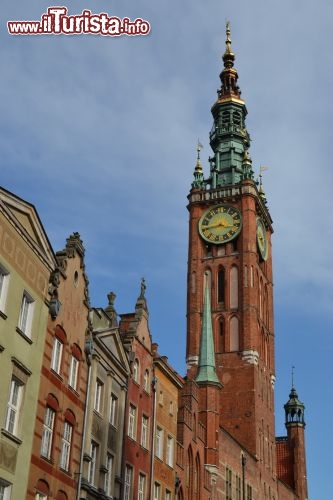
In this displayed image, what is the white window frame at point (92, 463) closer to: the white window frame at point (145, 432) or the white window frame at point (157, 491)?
the white window frame at point (145, 432)

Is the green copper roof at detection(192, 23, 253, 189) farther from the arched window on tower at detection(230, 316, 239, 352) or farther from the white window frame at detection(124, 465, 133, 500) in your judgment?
the white window frame at detection(124, 465, 133, 500)

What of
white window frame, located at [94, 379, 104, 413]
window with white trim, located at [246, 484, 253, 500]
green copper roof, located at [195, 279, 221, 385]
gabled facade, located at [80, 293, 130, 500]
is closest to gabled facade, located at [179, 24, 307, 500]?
window with white trim, located at [246, 484, 253, 500]

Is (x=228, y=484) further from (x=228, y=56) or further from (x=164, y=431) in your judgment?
(x=228, y=56)

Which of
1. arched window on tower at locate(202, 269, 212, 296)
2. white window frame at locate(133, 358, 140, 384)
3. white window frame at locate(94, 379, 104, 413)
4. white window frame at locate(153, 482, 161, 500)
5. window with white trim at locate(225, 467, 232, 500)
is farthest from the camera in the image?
arched window on tower at locate(202, 269, 212, 296)

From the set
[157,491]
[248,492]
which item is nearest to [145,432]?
[157,491]

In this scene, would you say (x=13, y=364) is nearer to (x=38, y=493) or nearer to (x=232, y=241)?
(x=38, y=493)

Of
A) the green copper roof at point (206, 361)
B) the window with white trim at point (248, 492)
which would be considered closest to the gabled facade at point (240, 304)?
the window with white trim at point (248, 492)

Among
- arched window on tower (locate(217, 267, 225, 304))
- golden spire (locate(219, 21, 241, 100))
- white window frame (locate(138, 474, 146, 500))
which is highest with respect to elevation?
golden spire (locate(219, 21, 241, 100))

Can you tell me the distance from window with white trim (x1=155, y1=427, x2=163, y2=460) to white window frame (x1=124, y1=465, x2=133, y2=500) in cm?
390

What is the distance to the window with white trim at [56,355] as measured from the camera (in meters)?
27.5

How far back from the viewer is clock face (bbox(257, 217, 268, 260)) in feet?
265

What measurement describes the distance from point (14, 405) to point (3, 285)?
3720 millimetres

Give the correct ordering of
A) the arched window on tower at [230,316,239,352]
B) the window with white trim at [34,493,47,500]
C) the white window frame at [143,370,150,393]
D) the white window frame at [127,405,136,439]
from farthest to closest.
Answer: the arched window on tower at [230,316,239,352] → the white window frame at [143,370,150,393] → the white window frame at [127,405,136,439] → the window with white trim at [34,493,47,500]

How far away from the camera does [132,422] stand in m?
35.2
